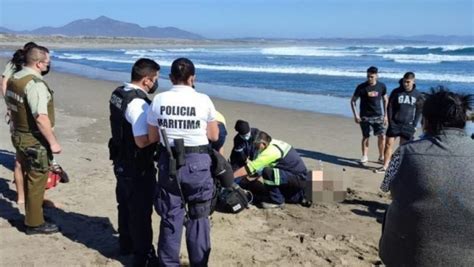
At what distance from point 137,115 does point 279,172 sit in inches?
104

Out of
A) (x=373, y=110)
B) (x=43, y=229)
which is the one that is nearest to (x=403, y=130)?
(x=373, y=110)

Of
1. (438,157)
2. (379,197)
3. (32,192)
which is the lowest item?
(379,197)

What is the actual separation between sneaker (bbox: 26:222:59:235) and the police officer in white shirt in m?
1.78

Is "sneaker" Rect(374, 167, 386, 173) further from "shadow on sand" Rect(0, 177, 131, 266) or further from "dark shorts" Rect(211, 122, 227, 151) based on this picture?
"shadow on sand" Rect(0, 177, 131, 266)

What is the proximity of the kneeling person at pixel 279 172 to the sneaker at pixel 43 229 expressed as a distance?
2.13m

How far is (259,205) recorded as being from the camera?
6441mm

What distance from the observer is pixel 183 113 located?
386cm

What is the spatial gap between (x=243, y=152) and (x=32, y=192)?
236 centimetres

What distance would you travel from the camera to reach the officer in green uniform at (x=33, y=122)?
487 centimetres

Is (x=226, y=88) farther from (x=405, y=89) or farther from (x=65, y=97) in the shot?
(x=405, y=89)

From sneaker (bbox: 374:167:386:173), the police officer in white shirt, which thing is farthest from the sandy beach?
the police officer in white shirt

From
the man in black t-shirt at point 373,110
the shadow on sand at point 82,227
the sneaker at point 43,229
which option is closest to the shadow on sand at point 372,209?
the man in black t-shirt at point 373,110

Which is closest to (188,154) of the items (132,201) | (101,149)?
(132,201)

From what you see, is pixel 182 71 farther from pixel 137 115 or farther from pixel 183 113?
pixel 137 115
